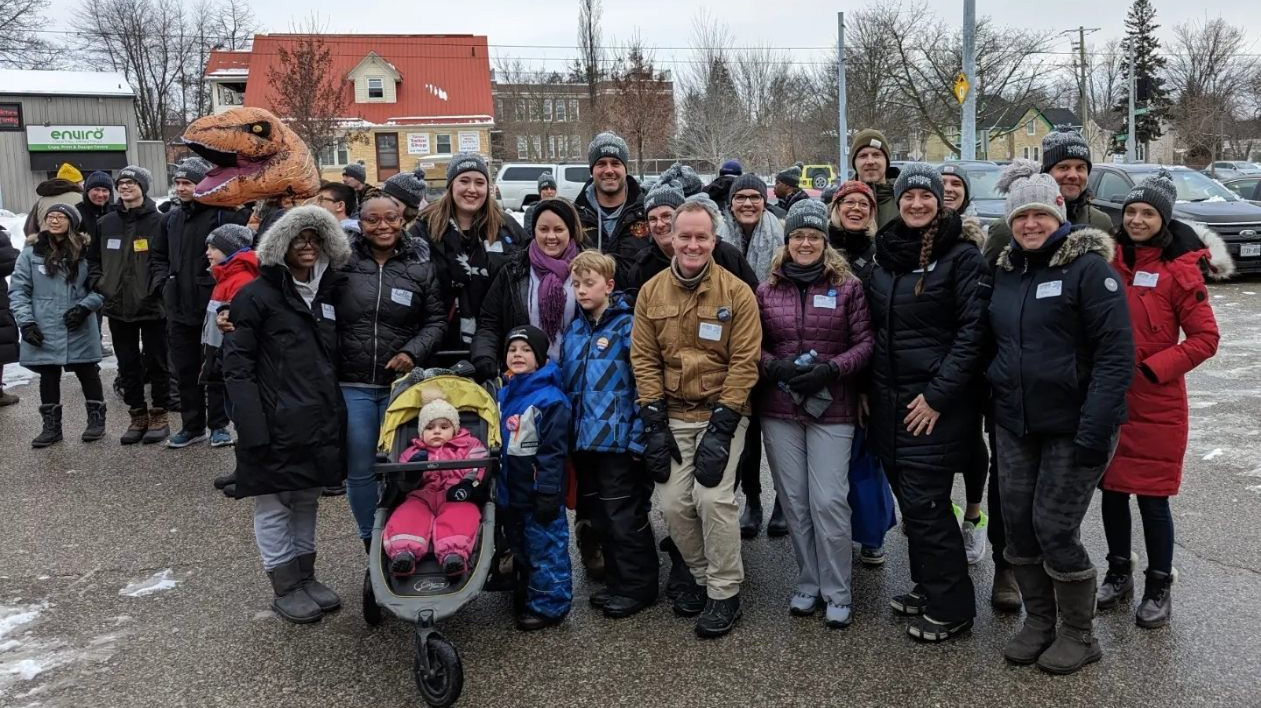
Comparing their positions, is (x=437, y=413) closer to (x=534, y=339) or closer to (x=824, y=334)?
(x=534, y=339)

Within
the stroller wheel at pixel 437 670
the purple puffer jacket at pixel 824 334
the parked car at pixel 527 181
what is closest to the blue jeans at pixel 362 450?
the stroller wheel at pixel 437 670

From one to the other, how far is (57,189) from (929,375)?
899 centimetres

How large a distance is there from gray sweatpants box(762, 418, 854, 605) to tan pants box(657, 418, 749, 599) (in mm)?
218

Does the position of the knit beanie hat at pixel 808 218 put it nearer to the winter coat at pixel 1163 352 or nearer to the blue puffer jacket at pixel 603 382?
the blue puffer jacket at pixel 603 382

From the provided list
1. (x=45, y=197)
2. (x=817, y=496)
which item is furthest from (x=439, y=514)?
(x=45, y=197)

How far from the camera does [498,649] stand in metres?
3.92

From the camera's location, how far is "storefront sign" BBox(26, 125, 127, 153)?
2833 cm

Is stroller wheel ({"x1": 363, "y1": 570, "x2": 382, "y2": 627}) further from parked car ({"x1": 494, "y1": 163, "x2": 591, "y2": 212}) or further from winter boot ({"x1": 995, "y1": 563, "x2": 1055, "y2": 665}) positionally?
parked car ({"x1": 494, "y1": 163, "x2": 591, "y2": 212})

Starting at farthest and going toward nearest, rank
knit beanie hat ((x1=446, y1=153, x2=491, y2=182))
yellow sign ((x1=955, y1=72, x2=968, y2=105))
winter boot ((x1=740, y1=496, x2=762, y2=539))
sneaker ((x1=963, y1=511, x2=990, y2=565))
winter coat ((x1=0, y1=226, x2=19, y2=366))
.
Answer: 1. yellow sign ((x1=955, y1=72, x2=968, y2=105))
2. winter coat ((x1=0, y1=226, x2=19, y2=366))
3. winter boot ((x1=740, y1=496, x2=762, y2=539))
4. knit beanie hat ((x1=446, y1=153, x2=491, y2=182))
5. sneaker ((x1=963, y1=511, x2=990, y2=565))

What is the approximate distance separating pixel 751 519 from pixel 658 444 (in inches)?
58.9

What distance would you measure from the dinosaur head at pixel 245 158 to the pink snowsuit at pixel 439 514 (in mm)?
2735

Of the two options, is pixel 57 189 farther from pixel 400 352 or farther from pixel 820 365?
pixel 820 365

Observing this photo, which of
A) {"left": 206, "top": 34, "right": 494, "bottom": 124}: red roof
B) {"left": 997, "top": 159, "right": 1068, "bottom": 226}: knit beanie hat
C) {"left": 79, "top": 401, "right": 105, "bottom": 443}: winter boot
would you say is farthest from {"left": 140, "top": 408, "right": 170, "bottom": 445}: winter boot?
{"left": 206, "top": 34, "right": 494, "bottom": 124}: red roof

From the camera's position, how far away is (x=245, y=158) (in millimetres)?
5816
